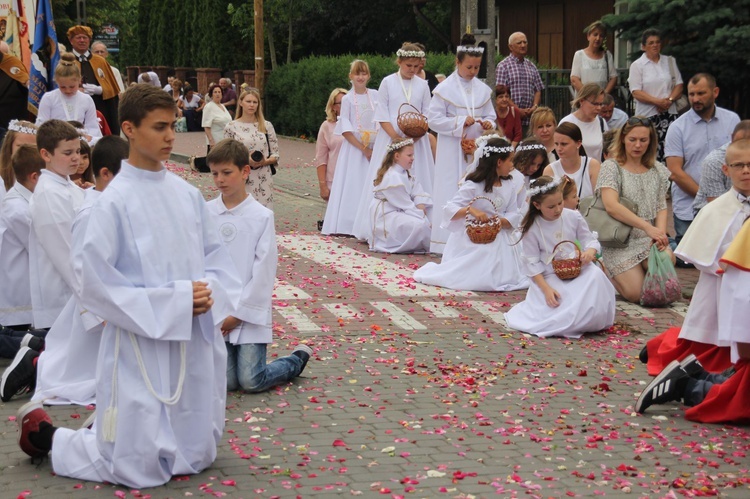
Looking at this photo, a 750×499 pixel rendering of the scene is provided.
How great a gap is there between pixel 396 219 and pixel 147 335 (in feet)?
28.6

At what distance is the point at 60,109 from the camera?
1378cm

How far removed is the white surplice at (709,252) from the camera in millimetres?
7258

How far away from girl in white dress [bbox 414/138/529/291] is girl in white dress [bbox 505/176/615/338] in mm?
1675

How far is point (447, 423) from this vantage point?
709cm

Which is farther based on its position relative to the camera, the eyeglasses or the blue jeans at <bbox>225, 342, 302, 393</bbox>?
the eyeglasses

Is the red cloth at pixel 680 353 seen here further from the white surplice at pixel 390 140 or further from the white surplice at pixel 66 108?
the white surplice at pixel 66 108

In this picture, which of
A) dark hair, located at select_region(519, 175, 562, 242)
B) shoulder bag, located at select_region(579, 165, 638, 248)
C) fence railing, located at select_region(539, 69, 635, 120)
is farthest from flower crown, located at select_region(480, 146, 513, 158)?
fence railing, located at select_region(539, 69, 635, 120)

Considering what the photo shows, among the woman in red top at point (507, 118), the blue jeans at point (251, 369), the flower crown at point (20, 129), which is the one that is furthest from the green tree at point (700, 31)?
the blue jeans at point (251, 369)

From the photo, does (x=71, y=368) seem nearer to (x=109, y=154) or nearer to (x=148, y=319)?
(x=109, y=154)

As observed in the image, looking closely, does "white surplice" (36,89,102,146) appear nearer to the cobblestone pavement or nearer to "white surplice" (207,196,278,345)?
the cobblestone pavement

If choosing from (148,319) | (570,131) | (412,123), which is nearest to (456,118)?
(412,123)

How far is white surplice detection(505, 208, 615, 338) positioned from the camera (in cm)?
959

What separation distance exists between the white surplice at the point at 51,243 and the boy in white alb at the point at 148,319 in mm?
2091

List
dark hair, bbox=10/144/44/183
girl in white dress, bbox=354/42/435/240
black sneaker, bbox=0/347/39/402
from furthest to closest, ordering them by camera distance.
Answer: girl in white dress, bbox=354/42/435/240, dark hair, bbox=10/144/44/183, black sneaker, bbox=0/347/39/402
